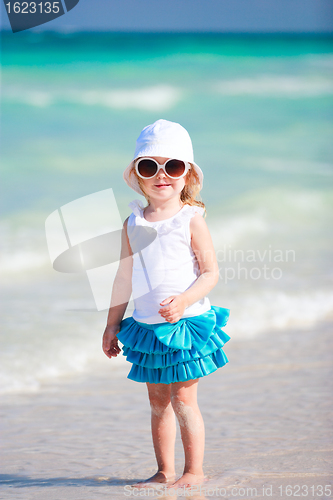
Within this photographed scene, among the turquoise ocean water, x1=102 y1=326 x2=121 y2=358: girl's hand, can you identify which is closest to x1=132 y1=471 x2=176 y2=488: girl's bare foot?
x1=102 y1=326 x2=121 y2=358: girl's hand

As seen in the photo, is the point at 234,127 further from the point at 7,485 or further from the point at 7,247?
the point at 7,485

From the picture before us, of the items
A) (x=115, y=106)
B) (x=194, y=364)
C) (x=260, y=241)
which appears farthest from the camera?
(x=115, y=106)

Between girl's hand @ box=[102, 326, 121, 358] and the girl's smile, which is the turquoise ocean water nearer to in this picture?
girl's hand @ box=[102, 326, 121, 358]

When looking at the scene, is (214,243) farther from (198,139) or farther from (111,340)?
(111,340)

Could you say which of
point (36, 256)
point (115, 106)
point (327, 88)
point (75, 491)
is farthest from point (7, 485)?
point (327, 88)

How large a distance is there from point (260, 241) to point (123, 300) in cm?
503

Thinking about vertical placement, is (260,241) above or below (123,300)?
below

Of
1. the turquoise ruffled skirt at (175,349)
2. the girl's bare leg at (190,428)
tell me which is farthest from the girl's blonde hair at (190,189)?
the girl's bare leg at (190,428)

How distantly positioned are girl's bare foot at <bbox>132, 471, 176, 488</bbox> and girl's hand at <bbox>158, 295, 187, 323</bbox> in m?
0.57

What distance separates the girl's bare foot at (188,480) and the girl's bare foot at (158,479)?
76 millimetres

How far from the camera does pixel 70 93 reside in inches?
350

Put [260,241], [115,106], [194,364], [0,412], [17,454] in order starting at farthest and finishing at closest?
[115,106]
[260,241]
[0,412]
[17,454]
[194,364]

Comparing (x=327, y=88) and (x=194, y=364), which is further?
(x=327, y=88)

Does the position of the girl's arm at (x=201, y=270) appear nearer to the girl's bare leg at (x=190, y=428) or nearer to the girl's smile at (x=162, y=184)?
the girl's smile at (x=162, y=184)
